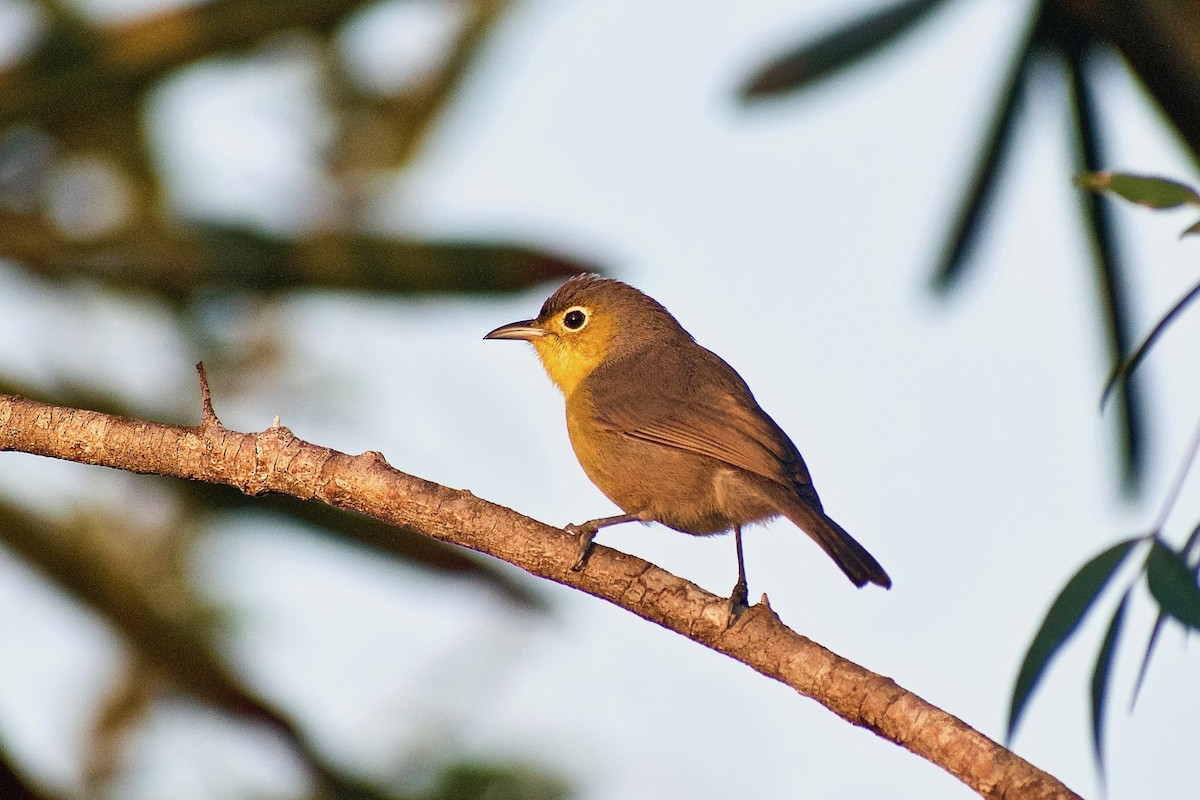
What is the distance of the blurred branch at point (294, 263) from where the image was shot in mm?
4230

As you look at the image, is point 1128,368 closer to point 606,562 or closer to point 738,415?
point 606,562

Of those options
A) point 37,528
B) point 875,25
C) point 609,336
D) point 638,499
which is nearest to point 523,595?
point 638,499

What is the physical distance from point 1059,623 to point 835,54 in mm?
1960

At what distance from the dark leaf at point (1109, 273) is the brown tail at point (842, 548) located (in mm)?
1100

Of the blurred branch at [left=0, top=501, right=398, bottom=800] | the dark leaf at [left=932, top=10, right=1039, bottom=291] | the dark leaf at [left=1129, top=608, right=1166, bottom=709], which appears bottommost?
the dark leaf at [left=1129, top=608, right=1166, bottom=709]

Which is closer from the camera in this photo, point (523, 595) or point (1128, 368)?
point (1128, 368)

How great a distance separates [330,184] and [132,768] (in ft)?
7.29

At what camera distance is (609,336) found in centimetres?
542

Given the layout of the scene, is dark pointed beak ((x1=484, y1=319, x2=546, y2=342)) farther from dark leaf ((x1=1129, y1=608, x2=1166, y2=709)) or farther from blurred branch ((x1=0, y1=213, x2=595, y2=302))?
dark leaf ((x1=1129, y1=608, x2=1166, y2=709))

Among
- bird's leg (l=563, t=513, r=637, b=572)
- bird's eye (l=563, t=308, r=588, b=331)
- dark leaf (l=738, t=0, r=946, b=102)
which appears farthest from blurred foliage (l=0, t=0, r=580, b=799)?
bird's eye (l=563, t=308, r=588, b=331)

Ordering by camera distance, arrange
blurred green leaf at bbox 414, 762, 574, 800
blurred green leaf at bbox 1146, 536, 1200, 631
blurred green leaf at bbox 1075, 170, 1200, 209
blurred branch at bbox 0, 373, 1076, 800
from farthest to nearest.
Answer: blurred green leaf at bbox 414, 762, 574, 800 < blurred branch at bbox 0, 373, 1076, 800 < blurred green leaf at bbox 1075, 170, 1200, 209 < blurred green leaf at bbox 1146, 536, 1200, 631

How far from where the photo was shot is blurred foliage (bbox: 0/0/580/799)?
4.28 metres

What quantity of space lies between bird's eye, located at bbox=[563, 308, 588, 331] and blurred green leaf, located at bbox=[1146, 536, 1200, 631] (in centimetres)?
310

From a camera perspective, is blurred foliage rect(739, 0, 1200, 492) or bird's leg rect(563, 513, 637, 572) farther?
blurred foliage rect(739, 0, 1200, 492)
